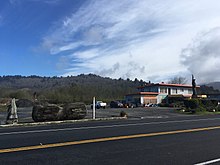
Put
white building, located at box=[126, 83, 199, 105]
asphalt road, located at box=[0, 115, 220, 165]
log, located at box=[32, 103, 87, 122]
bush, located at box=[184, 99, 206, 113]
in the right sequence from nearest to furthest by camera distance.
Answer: asphalt road, located at box=[0, 115, 220, 165]
log, located at box=[32, 103, 87, 122]
bush, located at box=[184, 99, 206, 113]
white building, located at box=[126, 83, 199, 105]

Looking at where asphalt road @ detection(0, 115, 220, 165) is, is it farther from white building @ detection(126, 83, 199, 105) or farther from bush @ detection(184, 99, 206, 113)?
white building @ detection(126, 83, 199, 105)

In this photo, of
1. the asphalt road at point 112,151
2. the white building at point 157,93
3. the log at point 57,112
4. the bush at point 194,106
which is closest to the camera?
the asphalt road at point 112,151

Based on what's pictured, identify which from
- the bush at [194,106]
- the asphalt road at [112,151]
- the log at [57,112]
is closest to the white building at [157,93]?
the bush at [194,106]

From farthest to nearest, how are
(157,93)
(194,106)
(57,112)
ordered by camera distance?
1. (157,93)
2. (194,106)
3. (57,112)

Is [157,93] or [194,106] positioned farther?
[157,93]

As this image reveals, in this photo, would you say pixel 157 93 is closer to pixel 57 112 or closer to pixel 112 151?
pixel 57 112

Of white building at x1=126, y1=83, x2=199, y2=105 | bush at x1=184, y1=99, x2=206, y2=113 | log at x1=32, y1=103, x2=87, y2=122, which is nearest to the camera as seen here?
log at x1=32, y1=103, x2=87, y2=122

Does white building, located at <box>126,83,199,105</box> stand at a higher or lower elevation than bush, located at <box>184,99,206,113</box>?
higher

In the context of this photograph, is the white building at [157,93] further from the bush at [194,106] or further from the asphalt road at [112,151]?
the asphalt road at [112,151]

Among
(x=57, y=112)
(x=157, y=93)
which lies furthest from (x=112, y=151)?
(x=157, y=93)

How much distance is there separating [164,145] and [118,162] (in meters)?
2.79

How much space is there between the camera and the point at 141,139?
1041 cm

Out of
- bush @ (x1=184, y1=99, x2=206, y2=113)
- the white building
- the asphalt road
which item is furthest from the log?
the white building

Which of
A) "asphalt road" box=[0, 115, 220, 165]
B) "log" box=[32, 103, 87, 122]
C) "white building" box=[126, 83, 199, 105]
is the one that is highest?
"white building" box=[126, 83, 199, 105]
